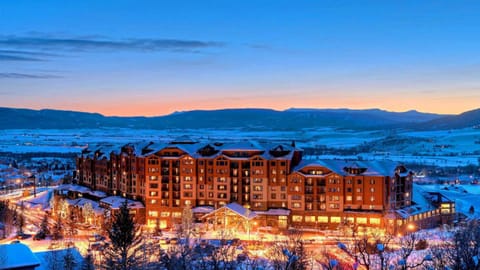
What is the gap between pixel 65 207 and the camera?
61094 millimetres

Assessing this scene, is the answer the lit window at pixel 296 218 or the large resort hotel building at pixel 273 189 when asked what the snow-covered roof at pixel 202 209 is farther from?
the lit window at pixel 296 218

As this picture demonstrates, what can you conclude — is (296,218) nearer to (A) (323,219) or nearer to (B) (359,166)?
(A) (323,219)

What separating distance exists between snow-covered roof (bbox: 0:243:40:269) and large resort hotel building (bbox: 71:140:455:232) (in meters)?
23.4

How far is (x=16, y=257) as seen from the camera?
102 feet

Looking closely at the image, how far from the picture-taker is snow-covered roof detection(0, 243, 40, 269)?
3031cm

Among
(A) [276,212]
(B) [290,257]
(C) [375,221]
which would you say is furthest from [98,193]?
(B) [290,257]

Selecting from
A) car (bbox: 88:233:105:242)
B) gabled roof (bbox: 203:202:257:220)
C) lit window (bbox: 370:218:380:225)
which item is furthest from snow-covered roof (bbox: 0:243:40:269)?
lit window (bbox: 370:218:380:225)

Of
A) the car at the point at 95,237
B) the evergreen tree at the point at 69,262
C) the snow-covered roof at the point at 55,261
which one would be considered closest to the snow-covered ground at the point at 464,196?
the car at the point at 95,237

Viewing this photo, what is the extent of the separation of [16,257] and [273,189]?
95.7 ft

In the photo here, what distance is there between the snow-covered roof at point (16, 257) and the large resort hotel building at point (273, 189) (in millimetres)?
23378

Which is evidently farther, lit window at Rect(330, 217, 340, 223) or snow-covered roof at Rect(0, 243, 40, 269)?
lit window at Rect(330, 217, 340, 223)

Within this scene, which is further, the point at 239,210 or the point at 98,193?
the point at 98,193

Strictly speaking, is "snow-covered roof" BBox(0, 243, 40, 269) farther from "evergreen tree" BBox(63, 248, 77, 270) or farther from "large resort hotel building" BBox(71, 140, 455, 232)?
"large resort hotel building" BBox(71, 140, 455, 232)

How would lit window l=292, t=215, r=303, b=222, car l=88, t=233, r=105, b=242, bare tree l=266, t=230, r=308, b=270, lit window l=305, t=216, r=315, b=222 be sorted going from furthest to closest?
lit window l=292, t=215, r=303, b=222, lit window l=305, t=216, r=315, b=222, car l=88, t=233, r=105, b=242, bare tree l=266, t=230, r=308, b=270
